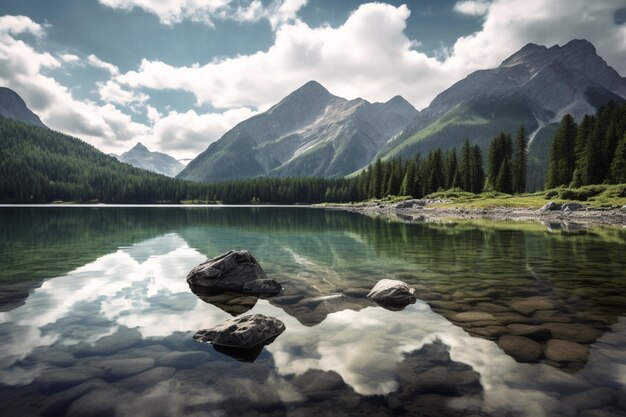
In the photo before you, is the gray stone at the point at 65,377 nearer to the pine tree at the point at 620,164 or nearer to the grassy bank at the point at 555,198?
the grassy bank at the point at 555,198

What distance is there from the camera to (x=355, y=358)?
30.5ft

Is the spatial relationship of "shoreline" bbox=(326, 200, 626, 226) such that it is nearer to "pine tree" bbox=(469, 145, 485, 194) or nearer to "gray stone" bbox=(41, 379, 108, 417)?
"pine tree" bbox=(469, 145, 485, 194)

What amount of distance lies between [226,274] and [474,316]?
11.6 metres

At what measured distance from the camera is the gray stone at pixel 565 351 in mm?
8891

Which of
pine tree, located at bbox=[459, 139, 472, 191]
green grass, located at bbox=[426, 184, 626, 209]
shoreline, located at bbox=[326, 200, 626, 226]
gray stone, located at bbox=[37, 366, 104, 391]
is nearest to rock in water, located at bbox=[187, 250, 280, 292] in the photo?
gray stone, located at bbox=[37, 366, 104, 391]

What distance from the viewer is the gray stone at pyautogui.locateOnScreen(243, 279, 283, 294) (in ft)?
54.8

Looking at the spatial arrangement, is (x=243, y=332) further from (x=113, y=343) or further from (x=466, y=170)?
(x=466, y=170)

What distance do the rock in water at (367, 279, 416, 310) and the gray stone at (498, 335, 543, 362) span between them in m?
4.41

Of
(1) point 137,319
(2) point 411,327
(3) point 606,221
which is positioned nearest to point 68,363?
(1) point 137,319

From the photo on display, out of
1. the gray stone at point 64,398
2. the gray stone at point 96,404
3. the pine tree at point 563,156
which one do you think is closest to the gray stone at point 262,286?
the gray stone at point 64,398

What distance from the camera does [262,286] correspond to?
16812 mm

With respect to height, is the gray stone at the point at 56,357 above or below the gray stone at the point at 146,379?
below

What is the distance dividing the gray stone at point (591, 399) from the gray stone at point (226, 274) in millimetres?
13394

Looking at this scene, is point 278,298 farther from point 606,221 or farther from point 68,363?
point 606,221
